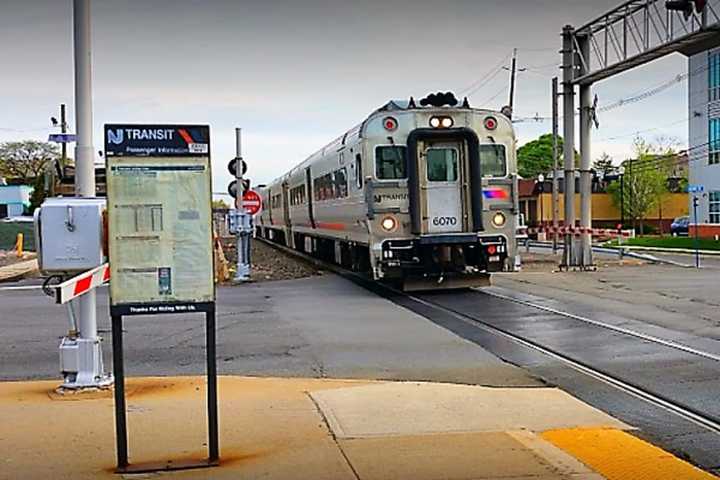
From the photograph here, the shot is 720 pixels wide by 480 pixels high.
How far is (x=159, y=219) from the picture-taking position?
6.47 m

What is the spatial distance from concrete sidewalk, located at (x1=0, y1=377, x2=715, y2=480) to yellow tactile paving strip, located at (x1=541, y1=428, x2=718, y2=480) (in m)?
0.01

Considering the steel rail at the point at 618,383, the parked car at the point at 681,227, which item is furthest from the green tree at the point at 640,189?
the steel rail at the point at 618,383

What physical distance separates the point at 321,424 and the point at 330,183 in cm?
1696

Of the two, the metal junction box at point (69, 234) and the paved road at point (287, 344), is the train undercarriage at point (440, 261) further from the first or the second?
the metal junction box at point (69, 234)

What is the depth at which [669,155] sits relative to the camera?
83562 mm

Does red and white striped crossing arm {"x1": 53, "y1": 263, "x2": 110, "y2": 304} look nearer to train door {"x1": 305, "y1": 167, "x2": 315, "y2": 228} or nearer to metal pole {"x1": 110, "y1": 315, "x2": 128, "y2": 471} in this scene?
metal pole {"x1": 110, "y1": 315, "x2": 128, "y2": 471}

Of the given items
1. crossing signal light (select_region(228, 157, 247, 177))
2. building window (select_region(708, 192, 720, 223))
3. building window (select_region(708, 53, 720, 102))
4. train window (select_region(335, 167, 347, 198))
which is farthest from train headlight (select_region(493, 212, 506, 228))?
building window (select_region(708, 192, 720, 223))

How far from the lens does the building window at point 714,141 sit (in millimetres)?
52656

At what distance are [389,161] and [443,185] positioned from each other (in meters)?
1.11

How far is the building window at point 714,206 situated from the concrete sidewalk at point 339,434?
47979 mm

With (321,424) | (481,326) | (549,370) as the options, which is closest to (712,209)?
(481,326)

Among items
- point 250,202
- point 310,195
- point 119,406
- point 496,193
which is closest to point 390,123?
point 496,193

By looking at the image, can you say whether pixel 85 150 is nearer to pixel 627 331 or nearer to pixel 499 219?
pixel 627 331

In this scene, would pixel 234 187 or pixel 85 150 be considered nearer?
pixel 85 150
